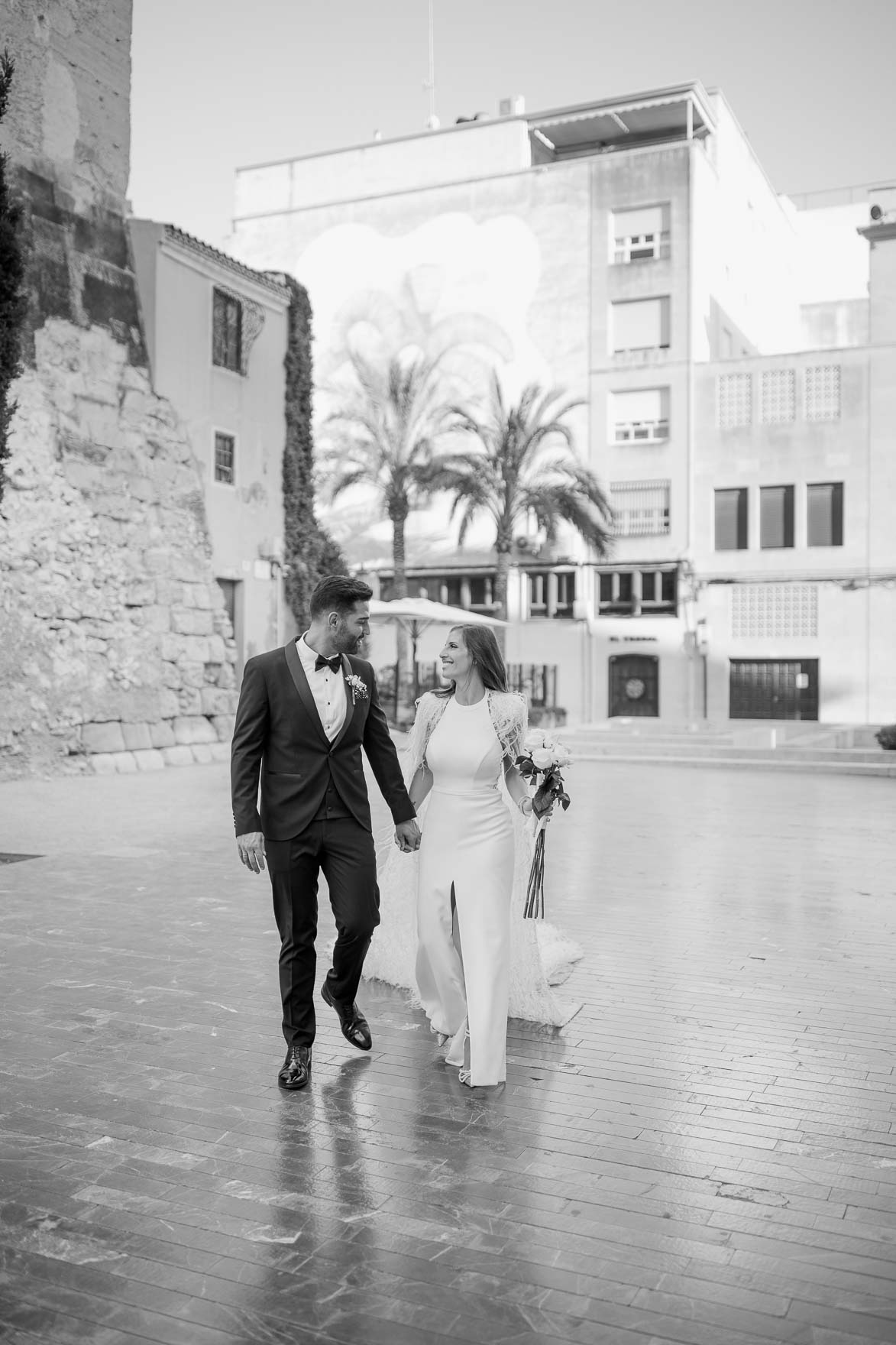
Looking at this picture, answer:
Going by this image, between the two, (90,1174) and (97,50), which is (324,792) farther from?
(97,50)

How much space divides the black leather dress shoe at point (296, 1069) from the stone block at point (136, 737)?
1597 cm

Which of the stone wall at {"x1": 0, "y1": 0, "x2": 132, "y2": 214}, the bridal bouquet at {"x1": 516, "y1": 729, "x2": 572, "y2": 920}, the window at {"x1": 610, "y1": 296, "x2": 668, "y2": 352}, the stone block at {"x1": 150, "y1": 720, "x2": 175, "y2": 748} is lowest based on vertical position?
the stone block at {"x1": 150, "y1": 720, "x2": 175, "y2": 748}

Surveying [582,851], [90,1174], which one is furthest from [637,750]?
[90,1174]

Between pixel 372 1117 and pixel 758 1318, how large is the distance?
172cm

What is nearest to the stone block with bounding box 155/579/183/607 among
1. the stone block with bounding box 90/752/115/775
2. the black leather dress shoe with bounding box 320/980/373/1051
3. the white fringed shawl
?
the stone block with bounding box 90/752/115/775

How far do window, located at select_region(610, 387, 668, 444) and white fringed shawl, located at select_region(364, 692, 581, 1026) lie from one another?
3539 centimetres

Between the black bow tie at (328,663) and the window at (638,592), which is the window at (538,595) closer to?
the window at (638,592)

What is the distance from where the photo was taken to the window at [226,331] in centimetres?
2441

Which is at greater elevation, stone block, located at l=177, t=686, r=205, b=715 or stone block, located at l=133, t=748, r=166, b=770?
stone block, located at l=177, t=686, r=205, b=715

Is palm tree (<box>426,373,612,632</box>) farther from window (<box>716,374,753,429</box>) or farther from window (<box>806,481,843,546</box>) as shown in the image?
window (<box>806,481,843,546</box>)

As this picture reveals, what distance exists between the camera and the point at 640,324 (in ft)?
136

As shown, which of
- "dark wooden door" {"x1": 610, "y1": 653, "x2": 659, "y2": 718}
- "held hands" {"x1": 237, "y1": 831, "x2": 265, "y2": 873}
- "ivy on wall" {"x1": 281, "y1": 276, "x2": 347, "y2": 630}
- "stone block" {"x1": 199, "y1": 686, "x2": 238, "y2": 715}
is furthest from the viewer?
"dark wooden door" {"x1": 610, "y1": 653, "x2": 659, "y2": 718}

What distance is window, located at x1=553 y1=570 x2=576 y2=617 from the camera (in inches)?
1617

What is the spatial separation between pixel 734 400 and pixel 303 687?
124 ft
